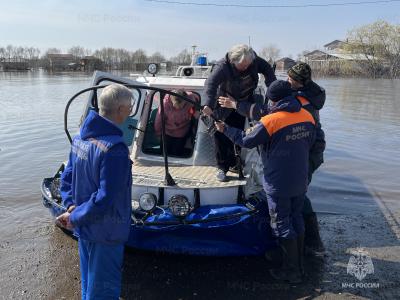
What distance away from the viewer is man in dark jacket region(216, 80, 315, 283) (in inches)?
168

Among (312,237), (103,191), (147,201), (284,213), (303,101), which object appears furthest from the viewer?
(312,237)

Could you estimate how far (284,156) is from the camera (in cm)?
431

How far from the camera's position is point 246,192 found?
4.89 m

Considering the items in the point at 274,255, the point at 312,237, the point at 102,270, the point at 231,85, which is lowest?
the point at 312,237

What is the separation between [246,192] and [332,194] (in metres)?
3.72

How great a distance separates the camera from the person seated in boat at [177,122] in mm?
5930

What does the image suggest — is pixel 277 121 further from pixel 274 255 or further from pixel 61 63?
pixel 61 63

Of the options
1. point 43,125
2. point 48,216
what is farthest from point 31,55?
point 48,216

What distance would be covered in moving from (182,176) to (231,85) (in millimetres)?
1278

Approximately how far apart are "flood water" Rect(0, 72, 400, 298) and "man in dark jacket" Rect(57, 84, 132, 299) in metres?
3.43

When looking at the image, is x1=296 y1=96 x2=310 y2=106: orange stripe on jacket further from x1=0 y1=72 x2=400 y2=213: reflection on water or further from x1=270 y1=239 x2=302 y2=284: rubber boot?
x1=0 y1=72 x2=400 y2=213: reflection on water

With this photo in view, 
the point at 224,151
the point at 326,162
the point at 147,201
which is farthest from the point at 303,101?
the point at 326,162

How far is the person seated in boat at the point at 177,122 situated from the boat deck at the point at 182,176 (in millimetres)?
329

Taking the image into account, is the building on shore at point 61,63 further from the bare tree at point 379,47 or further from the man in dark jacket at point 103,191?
the man in dark jacket at point 103,191
